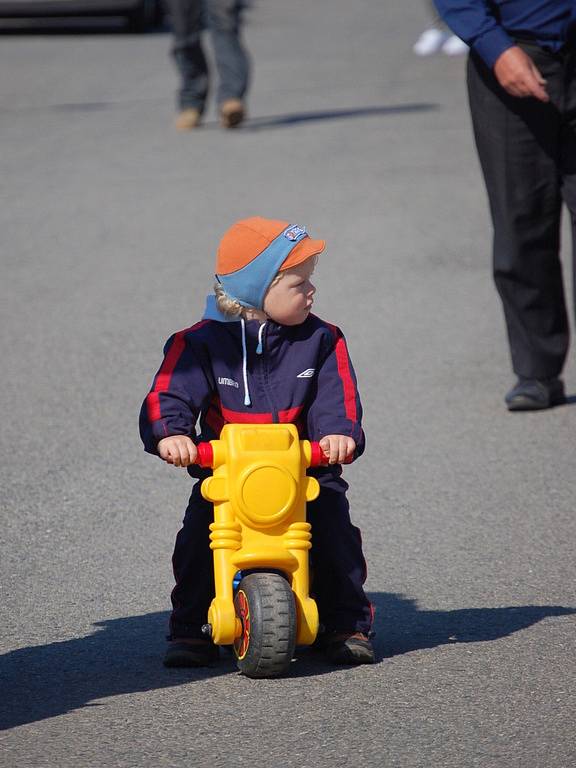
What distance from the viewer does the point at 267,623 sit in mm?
3604

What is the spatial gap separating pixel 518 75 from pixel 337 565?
2681 mm

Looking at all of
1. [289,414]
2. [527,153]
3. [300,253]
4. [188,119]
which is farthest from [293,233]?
[188,119]

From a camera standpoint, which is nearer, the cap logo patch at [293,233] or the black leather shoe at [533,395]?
the cap logo patch at [293,233]

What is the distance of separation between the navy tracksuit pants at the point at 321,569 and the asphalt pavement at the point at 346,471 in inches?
5.6

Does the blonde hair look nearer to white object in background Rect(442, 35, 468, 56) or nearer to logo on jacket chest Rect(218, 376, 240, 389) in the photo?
logo on jacket chest Rect(218, 376, 240, 389)

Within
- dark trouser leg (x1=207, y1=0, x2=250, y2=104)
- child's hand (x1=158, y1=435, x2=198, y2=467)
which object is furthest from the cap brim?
dark trouser leg (x1=207, y1=0, x2=250, y2=104)

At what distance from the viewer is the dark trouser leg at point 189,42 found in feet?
42.7

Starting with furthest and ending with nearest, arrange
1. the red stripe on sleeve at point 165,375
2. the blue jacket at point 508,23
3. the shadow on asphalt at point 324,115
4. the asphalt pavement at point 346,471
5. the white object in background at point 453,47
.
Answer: the white object in background at point 453,47 < the shadow on asphalt at point 324,115 < the blue jacket at point 508,23 < the red stripe on sleeve at point 165,375 < the asphalt pavement at point 346,471

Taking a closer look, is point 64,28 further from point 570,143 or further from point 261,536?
point 261,536

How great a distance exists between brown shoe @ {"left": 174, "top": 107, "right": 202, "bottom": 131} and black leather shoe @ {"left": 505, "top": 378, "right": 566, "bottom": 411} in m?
7.40

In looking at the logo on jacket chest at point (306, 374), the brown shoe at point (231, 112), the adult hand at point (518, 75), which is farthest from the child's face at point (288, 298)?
the brown shoe at point (231, 112)

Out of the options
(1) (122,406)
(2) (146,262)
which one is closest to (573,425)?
(1) (122,406)

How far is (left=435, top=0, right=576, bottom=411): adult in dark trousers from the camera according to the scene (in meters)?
5.99

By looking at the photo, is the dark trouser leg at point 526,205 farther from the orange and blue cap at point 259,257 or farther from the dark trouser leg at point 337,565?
the dark trouser leg at point 337,565
